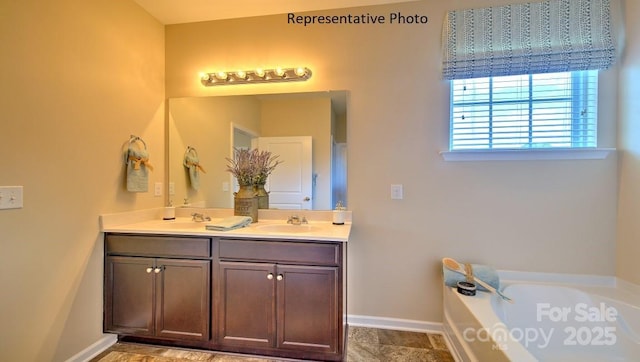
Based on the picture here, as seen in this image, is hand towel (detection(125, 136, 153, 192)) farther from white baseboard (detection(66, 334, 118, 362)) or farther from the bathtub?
the bathtub

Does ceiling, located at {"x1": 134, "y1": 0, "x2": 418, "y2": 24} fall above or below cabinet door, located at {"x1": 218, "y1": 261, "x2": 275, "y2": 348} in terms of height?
above

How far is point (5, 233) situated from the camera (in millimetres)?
1347

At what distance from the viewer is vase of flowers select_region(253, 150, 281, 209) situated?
2223 millimetres

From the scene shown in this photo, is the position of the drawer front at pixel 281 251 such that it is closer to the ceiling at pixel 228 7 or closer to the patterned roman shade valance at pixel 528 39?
the patterned roman shade valance at pixel 528 39

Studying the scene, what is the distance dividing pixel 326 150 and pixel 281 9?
1255mm

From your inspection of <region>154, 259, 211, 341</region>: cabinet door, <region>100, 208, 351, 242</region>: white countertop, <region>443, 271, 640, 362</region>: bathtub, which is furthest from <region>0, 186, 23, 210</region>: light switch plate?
<region>443, 271, 640, 362</region>: bathtub

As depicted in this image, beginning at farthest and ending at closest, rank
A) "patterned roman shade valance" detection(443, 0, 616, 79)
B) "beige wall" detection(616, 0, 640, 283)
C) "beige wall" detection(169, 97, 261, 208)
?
"beige wall" detection(169, 97, 261, 208), "patterned roman shade valance" detection(443, 0, 616, 79), "beige wall" detection(616, 0, 640, 283)

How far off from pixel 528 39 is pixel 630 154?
41.4 inches

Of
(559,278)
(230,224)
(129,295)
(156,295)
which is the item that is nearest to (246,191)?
(230,224)

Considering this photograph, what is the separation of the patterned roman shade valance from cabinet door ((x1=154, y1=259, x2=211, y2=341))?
7.81 ft

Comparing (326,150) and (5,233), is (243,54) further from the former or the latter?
(5,233)

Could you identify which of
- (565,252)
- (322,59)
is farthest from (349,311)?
(322,59)

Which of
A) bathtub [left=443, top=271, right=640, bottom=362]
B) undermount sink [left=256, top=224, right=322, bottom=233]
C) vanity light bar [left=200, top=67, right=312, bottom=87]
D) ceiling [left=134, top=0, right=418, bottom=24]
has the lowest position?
bathtub [left=443, top=271, right=640, bottom=362]

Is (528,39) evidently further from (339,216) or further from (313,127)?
(339,216)
